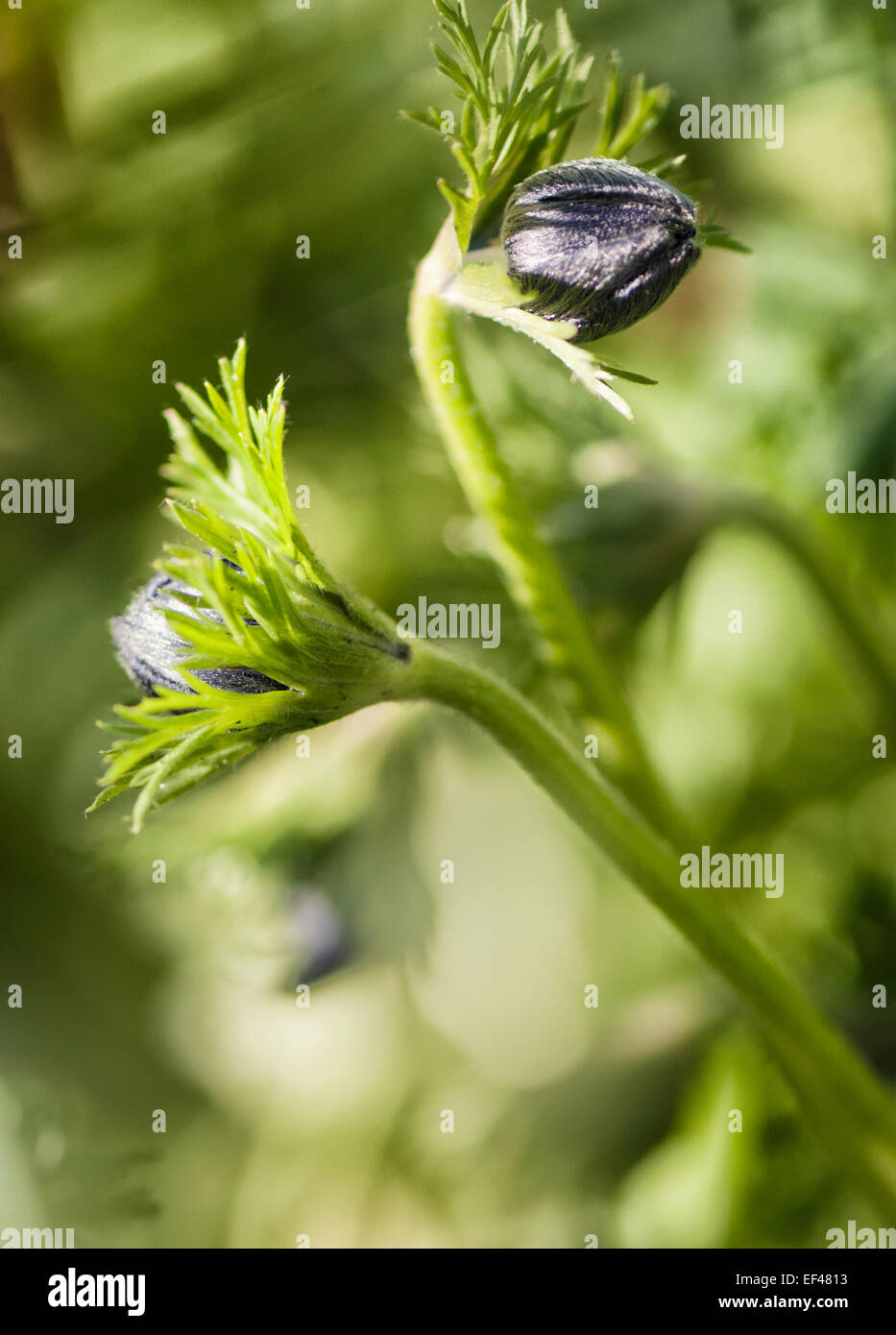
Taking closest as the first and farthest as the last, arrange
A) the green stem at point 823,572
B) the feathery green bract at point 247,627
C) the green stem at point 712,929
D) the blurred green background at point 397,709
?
1. the feathery green bract at point 247,627
2. the green stem at point 712,929
3. the green stem at point 823,572
4. the blurred green background at point 397,709

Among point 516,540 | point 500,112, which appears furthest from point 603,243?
point 516,540

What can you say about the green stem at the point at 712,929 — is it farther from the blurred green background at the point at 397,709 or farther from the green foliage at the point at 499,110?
the blurred green background at the point at 397,709

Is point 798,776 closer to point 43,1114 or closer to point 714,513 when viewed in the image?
point 714,513

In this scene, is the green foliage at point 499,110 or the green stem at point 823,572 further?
the green stem at point 823,572

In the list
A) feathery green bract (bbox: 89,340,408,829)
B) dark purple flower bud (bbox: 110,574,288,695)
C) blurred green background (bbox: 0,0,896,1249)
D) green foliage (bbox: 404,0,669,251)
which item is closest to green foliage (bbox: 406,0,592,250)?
green foliage (bbox: 404,0,669,251)

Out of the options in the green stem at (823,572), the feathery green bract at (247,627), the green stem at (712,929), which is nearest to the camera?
the feathery green bract at (247,627)

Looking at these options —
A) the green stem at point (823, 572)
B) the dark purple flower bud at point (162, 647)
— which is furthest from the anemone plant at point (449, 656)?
the green stem at point (823, 572)
